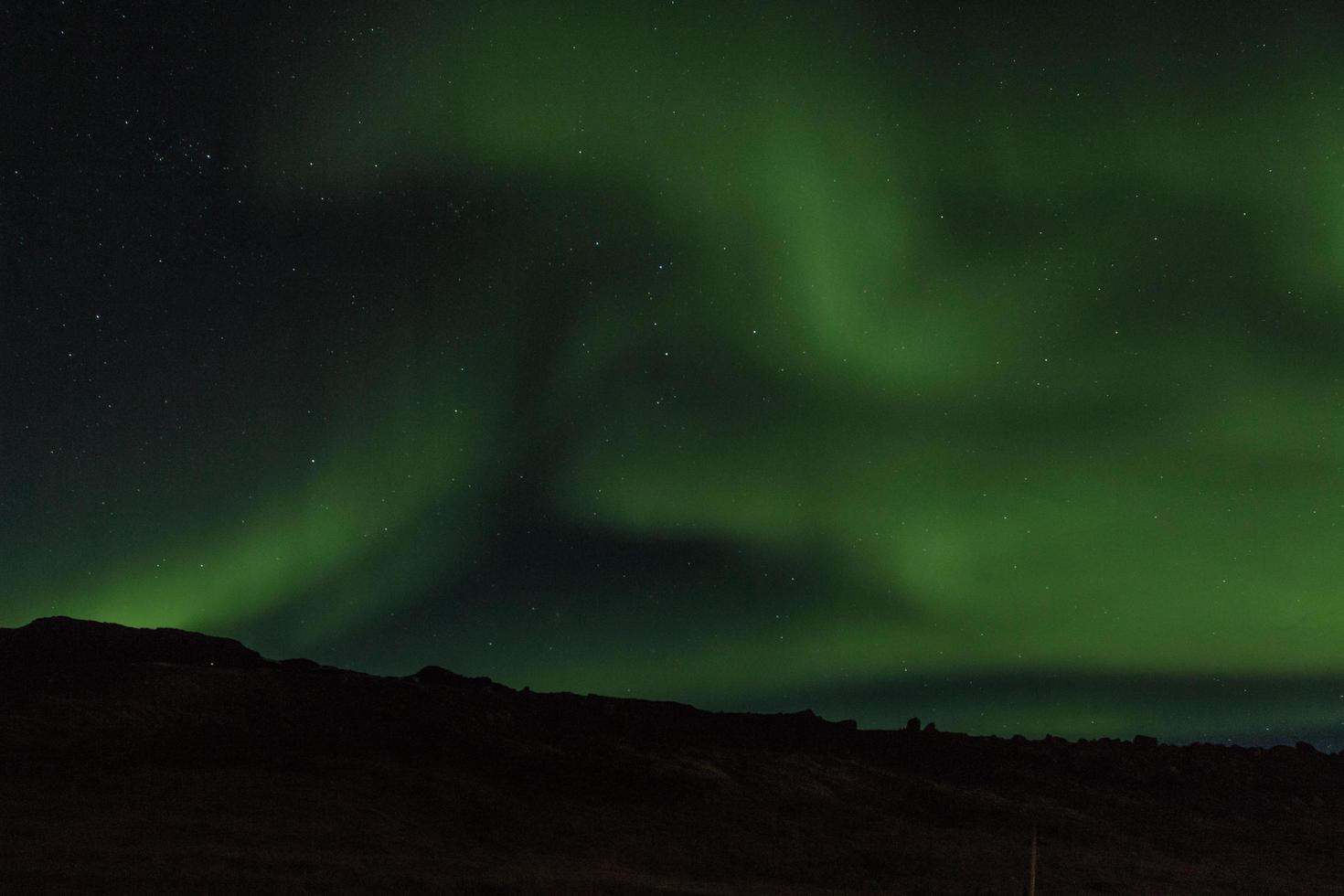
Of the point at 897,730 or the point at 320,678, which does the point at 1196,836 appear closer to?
the point at 897,730

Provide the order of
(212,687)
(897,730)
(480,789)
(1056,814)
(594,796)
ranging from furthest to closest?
(897,730) < (1056,814) < (212,687) < (594,796) < (480,789)

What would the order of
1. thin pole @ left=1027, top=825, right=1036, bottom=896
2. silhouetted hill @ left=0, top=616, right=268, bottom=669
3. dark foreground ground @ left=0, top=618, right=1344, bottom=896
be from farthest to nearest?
silhouetted hill @ left=0, top=616, right=268, bottom=669 → dark foreground ground @ left=0, top=618, right=1344, bottom=896 → thin pole @ left=1027, top=825, right=1036, bottom=896

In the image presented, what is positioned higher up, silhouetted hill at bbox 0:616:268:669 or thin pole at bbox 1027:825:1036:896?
silhouetted hill at bbox 0:616:268:669

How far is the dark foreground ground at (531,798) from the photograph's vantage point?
2189 centimetres

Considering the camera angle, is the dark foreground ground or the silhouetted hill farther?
the silhouetted hill

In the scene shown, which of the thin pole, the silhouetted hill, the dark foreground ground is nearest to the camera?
the thin pole

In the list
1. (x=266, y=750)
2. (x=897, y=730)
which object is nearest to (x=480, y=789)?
(x=266, y=750)

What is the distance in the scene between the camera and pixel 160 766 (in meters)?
28.9

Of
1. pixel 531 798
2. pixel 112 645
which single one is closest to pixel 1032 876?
pixel 531 798

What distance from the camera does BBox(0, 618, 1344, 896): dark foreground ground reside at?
862 inches

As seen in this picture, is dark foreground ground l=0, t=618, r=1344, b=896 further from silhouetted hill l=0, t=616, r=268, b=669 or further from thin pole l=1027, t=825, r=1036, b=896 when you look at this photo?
thin pole l=1027, t=825, r=1036, b=896

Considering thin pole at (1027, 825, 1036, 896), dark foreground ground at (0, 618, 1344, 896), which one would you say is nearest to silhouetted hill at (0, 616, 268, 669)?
dark foreground ground at (0, 618, 1344, 896)

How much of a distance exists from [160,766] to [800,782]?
22232 millimetres

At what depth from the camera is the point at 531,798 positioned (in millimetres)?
32938
